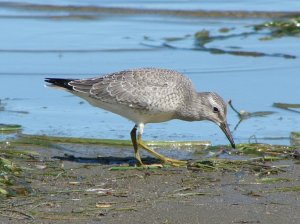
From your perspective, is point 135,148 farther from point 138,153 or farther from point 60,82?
point 60,82

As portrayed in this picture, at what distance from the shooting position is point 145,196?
8.31 metres

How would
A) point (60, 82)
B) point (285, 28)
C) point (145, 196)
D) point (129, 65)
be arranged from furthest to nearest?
point (285, 28) → point (129, 65) → point (60, 82) → point (145, 196)

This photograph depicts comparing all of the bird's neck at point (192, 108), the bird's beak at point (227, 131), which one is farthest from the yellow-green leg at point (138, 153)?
the bird's beak at point (227, 131)

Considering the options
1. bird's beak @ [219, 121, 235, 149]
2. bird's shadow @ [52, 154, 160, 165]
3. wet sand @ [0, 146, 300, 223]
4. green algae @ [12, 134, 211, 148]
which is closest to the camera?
wet sand @ [0, 146, 300, 223]

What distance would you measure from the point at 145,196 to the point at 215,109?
209 centimetres

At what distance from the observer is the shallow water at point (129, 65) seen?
11133 millimetres

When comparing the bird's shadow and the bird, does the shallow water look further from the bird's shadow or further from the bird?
the bird's shadow

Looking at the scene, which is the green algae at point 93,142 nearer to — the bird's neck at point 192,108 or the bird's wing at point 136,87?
the bird's neck at point 192,108

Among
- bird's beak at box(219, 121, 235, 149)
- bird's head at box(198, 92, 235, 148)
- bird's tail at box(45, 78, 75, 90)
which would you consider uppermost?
bird's tail at box(45, 78, 75, 90)

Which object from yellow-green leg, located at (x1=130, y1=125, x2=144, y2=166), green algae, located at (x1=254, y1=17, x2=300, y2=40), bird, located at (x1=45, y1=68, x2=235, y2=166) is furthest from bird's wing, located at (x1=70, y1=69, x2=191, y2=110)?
green algae, located at (x1=254, y1=17, x2=300, y2=40)

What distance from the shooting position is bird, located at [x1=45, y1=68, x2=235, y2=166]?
9.94 m

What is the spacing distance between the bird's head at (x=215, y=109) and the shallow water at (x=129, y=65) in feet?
1.49

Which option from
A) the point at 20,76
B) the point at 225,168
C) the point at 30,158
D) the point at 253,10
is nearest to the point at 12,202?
the point at 30,158

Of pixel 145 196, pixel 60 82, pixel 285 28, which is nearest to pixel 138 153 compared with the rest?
pixel 60 82
